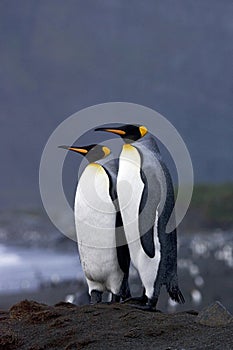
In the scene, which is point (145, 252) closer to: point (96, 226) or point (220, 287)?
point (96, 226)

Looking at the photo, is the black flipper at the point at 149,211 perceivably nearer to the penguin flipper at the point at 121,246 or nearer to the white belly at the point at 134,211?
the white belly at the point at 134,211

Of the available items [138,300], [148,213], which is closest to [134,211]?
[148,213]

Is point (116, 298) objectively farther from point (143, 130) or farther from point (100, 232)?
point (143, 130)

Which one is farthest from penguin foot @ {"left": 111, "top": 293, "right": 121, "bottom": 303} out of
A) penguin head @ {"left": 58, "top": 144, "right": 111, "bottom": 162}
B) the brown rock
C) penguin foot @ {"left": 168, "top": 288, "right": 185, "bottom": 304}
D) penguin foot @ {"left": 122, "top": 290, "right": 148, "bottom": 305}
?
the brown rock

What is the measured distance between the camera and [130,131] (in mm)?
6176

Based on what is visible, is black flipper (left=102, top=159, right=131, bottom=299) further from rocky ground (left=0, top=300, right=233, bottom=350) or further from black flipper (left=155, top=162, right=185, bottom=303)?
rocky ground (left=0, top=300, right=233, bottom=350)

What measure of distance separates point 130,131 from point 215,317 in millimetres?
1961

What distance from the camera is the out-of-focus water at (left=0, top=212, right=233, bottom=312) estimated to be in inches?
725

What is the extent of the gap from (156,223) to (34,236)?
A: 65596mm

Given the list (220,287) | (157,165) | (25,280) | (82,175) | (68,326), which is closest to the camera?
(68,326)

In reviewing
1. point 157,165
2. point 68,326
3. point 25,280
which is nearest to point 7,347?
point 68,326

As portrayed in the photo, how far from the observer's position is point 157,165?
588 centimetres

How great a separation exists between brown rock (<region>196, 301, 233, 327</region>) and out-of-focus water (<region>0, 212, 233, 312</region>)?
8.49 metres

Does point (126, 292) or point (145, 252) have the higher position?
point (145, 252)
